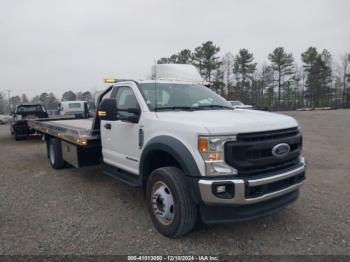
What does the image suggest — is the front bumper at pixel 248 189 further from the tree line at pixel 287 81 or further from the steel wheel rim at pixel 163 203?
the tree line at pixel 287 81

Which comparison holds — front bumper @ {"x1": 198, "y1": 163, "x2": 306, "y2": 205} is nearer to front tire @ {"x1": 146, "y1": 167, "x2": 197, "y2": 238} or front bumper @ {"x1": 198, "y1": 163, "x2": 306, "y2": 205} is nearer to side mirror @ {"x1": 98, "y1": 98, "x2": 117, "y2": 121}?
→ front tire @ {"x1": 146, "y1": 167, "x2": 197, "y2": 238}

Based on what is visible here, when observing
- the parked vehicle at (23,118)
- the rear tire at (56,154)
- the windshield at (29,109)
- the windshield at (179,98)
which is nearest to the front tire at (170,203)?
the windshield at (179,98)

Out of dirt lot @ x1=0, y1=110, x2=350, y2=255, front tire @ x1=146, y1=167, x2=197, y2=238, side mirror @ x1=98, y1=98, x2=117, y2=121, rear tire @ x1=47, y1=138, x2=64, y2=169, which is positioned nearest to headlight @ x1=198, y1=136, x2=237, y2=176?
front tire @ x1=146, y1=167, x2=197, y2=238

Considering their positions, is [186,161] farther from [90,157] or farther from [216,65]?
[216,65]

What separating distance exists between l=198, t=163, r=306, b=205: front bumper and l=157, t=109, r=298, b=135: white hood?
52cm

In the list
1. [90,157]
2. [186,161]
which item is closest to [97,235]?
[186,161]

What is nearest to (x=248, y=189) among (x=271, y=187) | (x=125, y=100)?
(x=271, y=187)

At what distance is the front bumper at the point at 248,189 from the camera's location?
10.3 ft

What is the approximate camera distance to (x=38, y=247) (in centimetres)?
349

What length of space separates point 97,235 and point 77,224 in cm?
50

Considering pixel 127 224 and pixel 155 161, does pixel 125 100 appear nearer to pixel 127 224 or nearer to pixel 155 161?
pixel 155 161

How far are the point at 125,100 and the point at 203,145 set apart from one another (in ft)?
6.61

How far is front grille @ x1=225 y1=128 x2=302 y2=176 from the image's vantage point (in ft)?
10.5

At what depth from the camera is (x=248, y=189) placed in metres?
3.18
